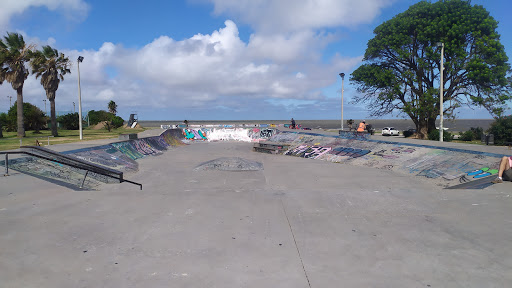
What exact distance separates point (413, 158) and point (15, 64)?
3523 centimetres

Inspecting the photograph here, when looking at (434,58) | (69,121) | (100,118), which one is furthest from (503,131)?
(100,118)

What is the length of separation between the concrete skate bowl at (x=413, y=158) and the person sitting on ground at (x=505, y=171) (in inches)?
11.7

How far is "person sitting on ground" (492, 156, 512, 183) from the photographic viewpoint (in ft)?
30.2

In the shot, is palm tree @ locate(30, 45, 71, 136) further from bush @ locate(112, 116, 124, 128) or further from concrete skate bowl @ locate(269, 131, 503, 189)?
concrete skate bowl @ locate(269, 131, 503, 189)

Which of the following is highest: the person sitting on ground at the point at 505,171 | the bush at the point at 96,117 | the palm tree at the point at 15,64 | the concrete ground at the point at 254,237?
the palm tree at the point at 15,64

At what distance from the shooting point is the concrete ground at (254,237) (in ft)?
13.0

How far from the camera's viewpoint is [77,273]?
13.3 ft

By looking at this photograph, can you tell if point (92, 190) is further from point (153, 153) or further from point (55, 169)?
point (153, 153)

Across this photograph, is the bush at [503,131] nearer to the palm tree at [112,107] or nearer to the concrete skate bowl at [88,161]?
the concrete skate bowl at [88,161]

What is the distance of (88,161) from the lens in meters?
12.8

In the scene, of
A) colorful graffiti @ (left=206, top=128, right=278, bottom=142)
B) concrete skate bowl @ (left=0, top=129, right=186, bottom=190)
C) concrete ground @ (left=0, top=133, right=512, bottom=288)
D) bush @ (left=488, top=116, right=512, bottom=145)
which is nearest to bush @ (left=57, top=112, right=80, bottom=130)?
colorful graffiti @ (left=206, top=128, right=278, bottom=142)

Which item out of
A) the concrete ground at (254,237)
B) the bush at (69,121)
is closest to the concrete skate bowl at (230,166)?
the concrete ground at (254,237)

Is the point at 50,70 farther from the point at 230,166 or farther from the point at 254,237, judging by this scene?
the point at 254,237

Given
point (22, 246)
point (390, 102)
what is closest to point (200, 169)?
point (22, 246)
